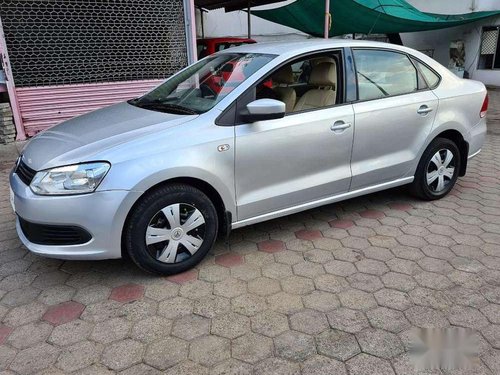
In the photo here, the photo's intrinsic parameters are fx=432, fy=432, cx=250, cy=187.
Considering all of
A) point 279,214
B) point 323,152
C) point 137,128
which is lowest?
point 279,214

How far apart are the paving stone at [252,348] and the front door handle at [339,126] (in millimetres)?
1736

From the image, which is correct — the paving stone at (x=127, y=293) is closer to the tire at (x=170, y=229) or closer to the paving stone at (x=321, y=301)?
the tire at (x=170, y=229)

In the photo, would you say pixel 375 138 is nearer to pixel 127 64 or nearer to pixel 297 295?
pixel 297 295

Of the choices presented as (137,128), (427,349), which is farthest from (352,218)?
(137,128)

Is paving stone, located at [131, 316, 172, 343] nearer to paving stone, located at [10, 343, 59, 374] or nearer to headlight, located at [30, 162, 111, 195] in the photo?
paving stone, located at [10, 343, 59, 374]

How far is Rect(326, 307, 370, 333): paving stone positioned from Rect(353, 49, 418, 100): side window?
5.98ft

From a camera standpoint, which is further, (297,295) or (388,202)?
(388,202)

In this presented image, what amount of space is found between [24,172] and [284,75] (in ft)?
6.87

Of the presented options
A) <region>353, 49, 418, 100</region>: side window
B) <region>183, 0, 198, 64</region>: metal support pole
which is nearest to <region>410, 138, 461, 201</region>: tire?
<region>353, 49, 418, 100</region>: side window

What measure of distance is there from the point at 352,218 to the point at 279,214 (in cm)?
94

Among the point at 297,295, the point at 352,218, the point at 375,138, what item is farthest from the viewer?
the point at 352,218

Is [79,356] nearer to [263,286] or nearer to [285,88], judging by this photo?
[263,286]

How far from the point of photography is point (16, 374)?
2.17m

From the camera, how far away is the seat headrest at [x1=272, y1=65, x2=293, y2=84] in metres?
3.40
